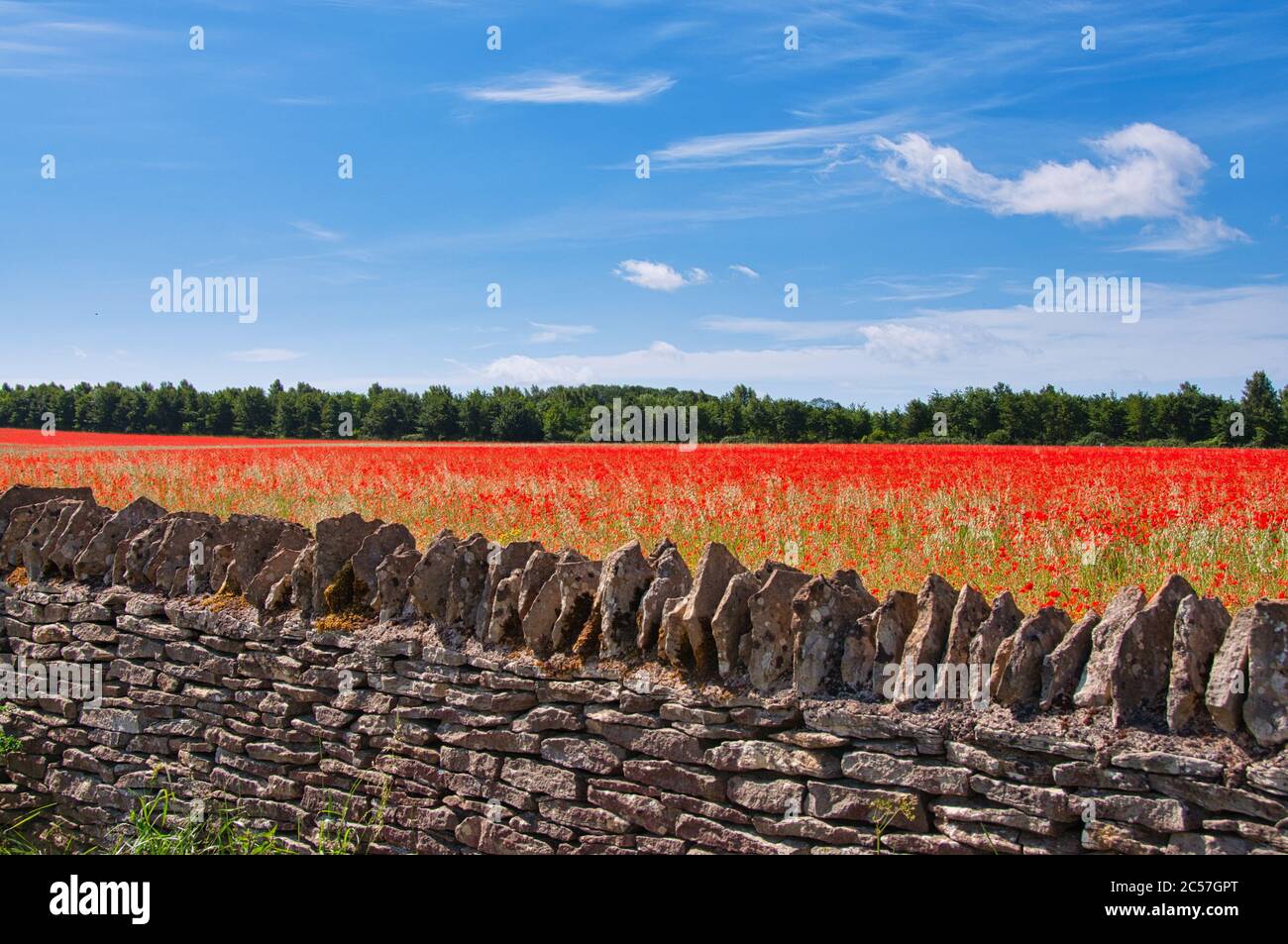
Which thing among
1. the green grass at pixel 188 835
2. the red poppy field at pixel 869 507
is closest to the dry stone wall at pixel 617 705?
the green grass at pixel 188 835

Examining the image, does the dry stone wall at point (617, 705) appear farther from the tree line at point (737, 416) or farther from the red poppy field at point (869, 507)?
the tree line at point (737, 416)

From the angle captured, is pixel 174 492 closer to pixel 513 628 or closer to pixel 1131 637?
pixel 513 628

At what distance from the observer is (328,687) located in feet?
16.0

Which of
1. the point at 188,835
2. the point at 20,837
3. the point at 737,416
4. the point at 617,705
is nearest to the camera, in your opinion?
the point at 617,705

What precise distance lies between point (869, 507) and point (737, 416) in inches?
2135

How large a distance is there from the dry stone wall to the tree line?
47.5 metres

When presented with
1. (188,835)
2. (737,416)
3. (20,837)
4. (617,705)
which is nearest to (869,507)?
(617,705)

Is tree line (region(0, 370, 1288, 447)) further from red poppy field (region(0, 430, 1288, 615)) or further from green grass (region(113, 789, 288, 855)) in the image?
green grass (region(113, 789, 288, 855))

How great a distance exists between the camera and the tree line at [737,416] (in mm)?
56625

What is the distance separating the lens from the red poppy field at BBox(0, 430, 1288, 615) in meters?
7.69

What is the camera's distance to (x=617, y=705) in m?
4.00

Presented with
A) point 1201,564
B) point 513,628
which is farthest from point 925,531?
point 513,628

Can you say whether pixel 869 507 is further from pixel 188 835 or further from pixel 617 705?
pixel 188 835

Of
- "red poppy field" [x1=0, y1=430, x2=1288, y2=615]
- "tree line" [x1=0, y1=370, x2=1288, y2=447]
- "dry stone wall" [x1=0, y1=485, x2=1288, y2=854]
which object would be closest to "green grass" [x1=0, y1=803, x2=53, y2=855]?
"dry stone wall" [x1=0, y1=485, x2=1288, y2=854]
